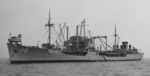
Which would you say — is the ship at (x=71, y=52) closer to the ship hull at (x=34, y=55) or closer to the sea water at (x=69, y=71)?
the ship hull at (x=34, y=55)

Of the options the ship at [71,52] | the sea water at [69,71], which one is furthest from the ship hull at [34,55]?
the sea water at [69,71]

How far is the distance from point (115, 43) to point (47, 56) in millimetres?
40069

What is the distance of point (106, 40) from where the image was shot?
94.8 meters

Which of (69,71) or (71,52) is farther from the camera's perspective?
(71,52)

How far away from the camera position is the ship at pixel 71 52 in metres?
61.6

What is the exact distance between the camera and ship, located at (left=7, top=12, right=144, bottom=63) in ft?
202

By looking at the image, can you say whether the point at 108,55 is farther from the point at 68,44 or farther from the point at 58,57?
the point at 58,57

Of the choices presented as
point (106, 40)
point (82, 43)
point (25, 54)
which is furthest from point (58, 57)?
point (106, 40)

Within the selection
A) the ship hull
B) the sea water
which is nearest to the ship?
the ship hull

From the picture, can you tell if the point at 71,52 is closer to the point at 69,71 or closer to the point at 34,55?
the point at 34,55

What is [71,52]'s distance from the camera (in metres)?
74.6

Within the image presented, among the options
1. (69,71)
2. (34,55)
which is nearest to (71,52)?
(34,55)

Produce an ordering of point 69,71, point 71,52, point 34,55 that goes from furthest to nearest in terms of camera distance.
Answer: point 71,52 → point 34,55 → point 69,71

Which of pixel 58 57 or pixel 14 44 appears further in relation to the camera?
pixel 58 57
